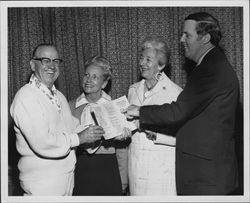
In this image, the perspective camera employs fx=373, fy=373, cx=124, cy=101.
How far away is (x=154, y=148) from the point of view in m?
2.50

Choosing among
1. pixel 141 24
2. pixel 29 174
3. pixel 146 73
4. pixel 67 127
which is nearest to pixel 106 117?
pixel 67 127

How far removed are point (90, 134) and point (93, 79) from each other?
461mm

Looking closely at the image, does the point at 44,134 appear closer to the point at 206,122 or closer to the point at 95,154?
the point at 95,154

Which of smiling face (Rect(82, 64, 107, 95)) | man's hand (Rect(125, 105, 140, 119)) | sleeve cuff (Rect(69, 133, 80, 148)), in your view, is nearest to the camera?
sleeve cuff (Rect(69, 133, 80, 148))

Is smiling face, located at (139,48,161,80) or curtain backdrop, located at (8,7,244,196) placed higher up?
curtain backdrop, located at (8,7,244,196)

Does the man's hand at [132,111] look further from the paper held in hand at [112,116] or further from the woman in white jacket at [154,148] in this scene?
the woman in white jacket at [154,148]

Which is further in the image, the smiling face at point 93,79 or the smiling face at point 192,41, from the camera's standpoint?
the smiling face at point 93,79

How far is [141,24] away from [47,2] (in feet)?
3.37

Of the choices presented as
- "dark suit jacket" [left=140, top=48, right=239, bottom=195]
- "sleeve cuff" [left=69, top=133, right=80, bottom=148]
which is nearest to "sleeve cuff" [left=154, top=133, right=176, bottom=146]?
"dark suit jacket" [left=140, top=48, right=239, bottom=195]

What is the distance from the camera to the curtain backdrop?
3100mm

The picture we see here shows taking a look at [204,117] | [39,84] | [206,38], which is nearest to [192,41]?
[206,38]

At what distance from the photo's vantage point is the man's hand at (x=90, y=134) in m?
2.35

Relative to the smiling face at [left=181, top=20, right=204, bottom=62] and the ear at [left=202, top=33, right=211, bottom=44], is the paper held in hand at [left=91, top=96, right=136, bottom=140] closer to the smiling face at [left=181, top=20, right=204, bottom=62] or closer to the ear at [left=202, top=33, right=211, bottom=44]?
the smiling face at [left=181, top=20, right=204, bottom=62]

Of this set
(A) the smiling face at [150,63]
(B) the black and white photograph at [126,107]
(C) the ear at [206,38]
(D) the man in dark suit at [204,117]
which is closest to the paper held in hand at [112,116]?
(B) the black and white photograph at [126,107]
